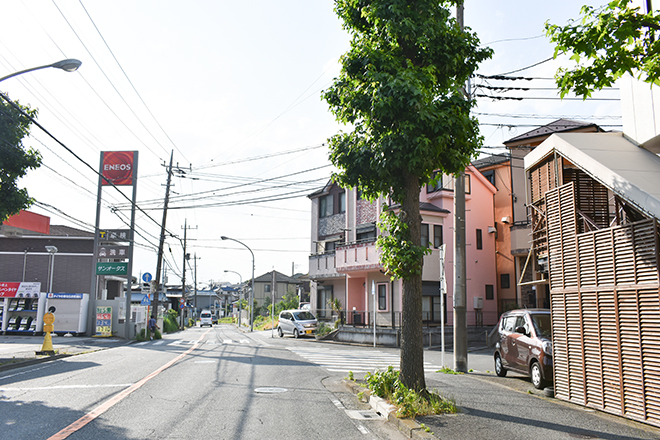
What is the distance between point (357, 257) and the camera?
29.3m

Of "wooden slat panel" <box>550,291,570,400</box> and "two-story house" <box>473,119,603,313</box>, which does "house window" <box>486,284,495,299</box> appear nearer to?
"two-story house" <box>473,119,603,313</box>

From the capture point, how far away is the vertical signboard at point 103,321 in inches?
1054

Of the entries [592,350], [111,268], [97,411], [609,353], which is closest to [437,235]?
[111,268]

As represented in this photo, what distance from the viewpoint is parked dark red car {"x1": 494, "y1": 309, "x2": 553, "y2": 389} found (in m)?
10.2

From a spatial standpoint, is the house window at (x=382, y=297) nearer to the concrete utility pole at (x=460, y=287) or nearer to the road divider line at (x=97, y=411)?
the concrete utility pole at (x=460, y=287)

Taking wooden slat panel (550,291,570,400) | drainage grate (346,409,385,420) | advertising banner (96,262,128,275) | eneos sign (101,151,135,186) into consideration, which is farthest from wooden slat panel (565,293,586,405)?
eneos sign (101,151,135,186)

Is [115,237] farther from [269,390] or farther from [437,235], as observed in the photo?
[269,390]

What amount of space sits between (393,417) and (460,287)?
7.32m

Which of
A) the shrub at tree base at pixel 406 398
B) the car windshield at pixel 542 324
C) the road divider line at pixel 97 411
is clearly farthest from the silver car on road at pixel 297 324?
the shrub at tree base at pixel 406 398

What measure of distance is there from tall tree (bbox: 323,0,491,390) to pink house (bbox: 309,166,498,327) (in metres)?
16.3

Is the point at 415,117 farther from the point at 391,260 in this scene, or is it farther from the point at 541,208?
the point at 541,208

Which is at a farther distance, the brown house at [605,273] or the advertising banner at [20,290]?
the advertising banner at [20,290]

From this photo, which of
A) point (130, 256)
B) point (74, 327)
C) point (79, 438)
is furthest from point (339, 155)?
point (74, 327)

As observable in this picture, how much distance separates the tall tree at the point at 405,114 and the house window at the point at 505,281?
22.1 m
